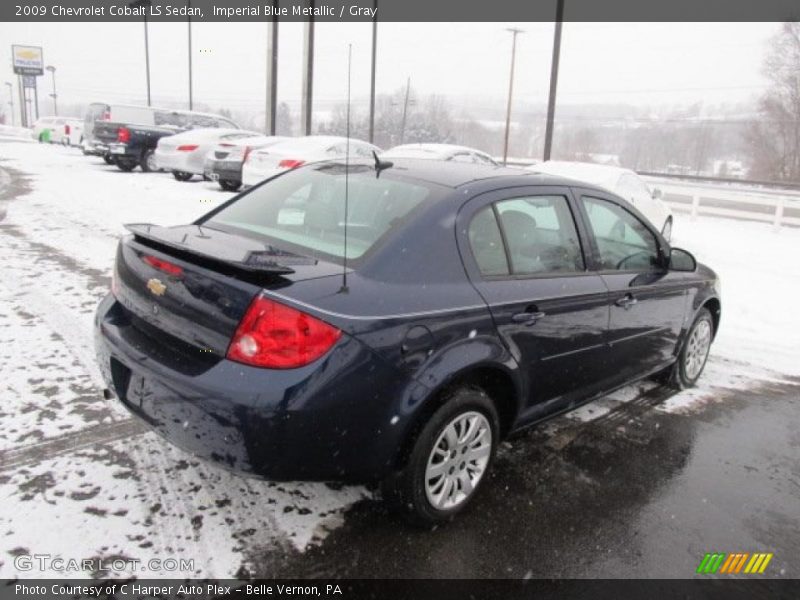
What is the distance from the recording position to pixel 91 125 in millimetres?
19516

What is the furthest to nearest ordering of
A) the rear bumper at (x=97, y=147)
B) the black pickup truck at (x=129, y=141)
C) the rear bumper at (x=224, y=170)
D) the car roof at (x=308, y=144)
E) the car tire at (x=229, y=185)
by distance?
the rear bumper at (x=97, y=147) < the black pickup truck at (x=129, y=141) < the car tire at (x=229, y=185) < the rear bumper at (x=224, y=170) < the car roof at (x=308, y=144)

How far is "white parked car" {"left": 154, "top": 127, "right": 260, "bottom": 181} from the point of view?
15470 mm

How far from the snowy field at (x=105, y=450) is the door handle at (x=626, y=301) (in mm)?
850

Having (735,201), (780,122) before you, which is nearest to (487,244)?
(735,201)

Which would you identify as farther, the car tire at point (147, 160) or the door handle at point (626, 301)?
the car tire at point (147, 160)

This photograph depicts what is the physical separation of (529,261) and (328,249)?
1.06 m

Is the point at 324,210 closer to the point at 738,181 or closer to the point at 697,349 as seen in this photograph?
the point at 697,349

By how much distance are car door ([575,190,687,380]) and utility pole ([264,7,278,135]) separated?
2189 cm

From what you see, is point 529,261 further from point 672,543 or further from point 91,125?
point 91,125

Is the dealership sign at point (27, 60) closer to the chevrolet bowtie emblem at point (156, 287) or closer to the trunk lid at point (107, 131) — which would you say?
the trunk lid at point (107, 131)

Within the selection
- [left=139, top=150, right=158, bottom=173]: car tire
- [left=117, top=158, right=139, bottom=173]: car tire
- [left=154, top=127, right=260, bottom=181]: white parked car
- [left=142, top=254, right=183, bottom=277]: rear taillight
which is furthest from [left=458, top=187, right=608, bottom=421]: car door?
[left=117, top=158, right=139, bottom=173]: car tire

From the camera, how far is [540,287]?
3.17 m

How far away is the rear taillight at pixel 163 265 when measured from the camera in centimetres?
271

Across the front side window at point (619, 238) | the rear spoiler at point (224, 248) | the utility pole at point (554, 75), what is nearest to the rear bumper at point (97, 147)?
the utility pole at point (554, 75)
